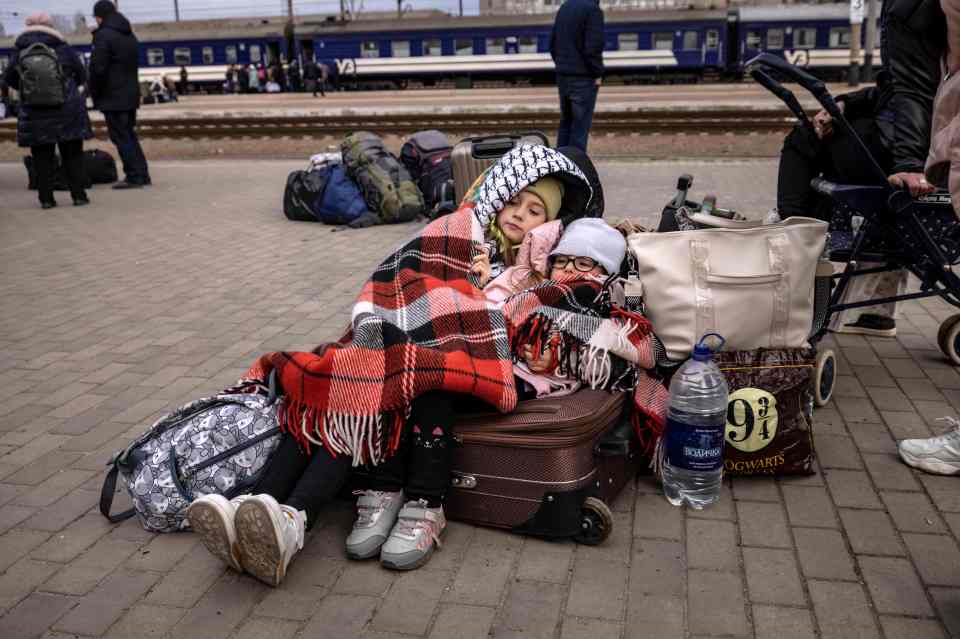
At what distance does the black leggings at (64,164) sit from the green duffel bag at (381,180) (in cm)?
362

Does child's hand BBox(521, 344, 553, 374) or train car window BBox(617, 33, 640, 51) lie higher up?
train car window BBox(617, 33, 640, 51)

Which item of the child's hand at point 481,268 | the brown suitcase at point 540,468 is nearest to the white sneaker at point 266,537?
the brown suitcase at point 540,468

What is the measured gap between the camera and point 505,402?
9.45ft

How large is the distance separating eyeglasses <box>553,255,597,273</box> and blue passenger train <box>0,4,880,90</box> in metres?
26.4

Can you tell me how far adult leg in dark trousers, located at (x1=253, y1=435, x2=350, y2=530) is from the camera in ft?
9.27

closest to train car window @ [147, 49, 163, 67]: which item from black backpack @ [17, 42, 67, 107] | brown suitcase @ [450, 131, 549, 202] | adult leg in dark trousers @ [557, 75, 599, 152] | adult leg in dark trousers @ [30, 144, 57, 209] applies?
adult leg in dark trousers @ [30, 144, 57, 209]

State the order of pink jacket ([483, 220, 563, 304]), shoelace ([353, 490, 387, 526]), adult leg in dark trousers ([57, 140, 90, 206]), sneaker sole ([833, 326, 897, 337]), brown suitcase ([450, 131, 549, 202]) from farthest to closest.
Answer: adult leg in dark trousers ([57, 140, 90, 206]) → brown suitcase ([450, 131, 549, 202]) → sneaker sole ([833, 326, 897, 337]) → pink jacket ([483, 220, 563, 304]) → shoelace ([353, 490, 387, 526])

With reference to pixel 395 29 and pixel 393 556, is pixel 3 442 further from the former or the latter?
pixel 395 29

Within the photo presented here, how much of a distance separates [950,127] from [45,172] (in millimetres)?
10081

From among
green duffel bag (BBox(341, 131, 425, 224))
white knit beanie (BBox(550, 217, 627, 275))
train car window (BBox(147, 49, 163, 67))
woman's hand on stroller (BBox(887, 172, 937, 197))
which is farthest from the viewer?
train car window (BBox(147, 49, 163, 67))

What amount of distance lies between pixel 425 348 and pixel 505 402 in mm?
331

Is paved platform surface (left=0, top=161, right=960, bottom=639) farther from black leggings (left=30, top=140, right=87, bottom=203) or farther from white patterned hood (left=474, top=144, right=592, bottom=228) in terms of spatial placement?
black leggings (left=30, top=140, right=87, bottom=203)

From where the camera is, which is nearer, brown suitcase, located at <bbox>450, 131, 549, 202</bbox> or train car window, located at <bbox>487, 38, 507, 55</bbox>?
brown suitcase, located at <bbox>450, 131, 549, 202</bbox>

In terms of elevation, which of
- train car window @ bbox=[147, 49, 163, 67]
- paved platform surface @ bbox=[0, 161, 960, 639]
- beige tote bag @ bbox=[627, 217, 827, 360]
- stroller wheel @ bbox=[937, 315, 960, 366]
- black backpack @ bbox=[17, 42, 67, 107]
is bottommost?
paved platform surface @ bbox=[0, 161, 960, 639]
